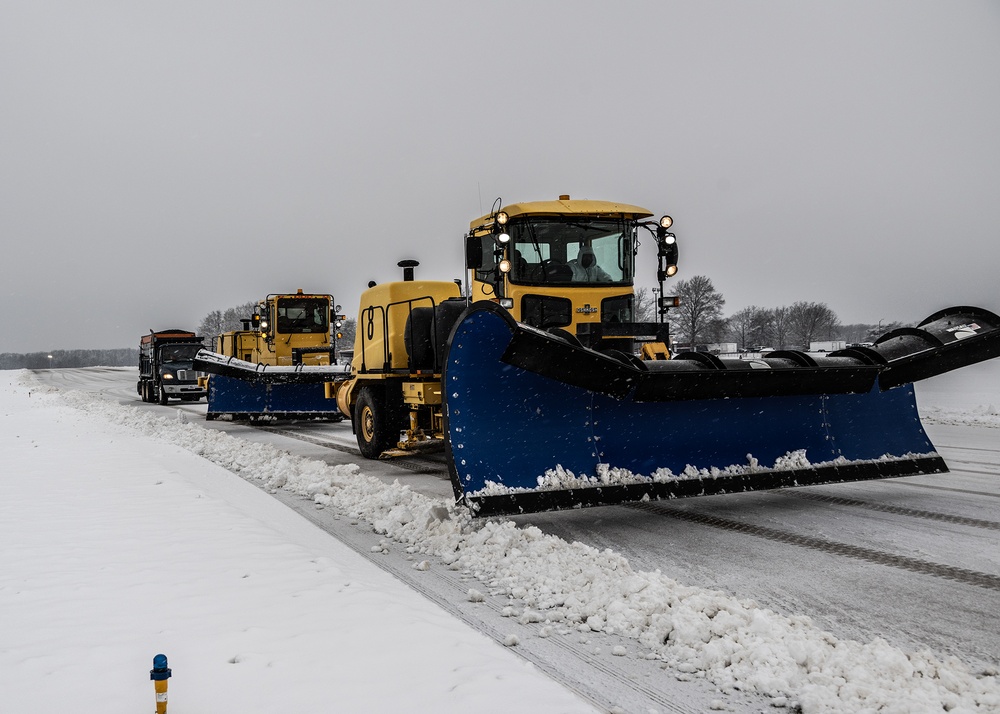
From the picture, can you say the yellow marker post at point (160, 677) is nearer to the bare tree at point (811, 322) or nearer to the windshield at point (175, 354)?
the windshield at point (175, 354)

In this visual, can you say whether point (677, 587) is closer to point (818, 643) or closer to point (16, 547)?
point (818, 643)

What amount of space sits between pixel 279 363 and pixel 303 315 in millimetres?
1406

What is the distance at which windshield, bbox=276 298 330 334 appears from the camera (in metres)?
19.3

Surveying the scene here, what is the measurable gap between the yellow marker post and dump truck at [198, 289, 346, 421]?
46.0 ft

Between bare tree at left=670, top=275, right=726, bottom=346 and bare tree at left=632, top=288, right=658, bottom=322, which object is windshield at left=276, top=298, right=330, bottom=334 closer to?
bare tree at left=632, top=288, right=658, bottom=322

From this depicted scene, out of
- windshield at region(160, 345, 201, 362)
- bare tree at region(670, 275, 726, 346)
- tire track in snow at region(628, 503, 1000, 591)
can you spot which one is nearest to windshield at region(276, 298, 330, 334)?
windshield at region(160, 345, 201, 362)

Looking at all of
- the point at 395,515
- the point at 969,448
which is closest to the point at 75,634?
the point at 395,515

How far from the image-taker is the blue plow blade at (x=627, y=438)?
5.56 metres

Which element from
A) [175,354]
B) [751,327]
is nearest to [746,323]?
[751,327]

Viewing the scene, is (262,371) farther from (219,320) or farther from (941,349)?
(219,320)

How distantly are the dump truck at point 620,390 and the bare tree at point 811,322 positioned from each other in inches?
2489

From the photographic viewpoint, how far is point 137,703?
2.83 meters

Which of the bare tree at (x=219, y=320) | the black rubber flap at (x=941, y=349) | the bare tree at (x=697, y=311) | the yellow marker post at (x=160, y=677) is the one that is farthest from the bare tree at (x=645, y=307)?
the bare tree at (x=219, y=320)

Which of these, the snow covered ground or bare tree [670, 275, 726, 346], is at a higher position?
bare tree [670, 275, 726, 346]
